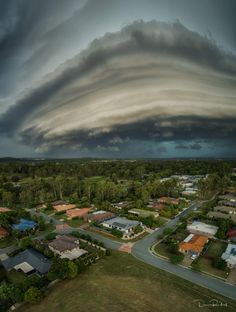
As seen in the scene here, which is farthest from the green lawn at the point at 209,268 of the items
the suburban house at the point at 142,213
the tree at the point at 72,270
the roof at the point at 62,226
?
the roof at the point at 62,226

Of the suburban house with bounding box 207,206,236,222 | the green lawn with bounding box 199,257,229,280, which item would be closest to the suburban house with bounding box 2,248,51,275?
the green lawn with bounding box 199,257,229,280

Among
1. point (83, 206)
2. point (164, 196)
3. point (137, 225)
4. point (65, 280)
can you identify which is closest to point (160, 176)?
point (164, 196)

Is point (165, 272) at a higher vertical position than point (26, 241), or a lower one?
lower

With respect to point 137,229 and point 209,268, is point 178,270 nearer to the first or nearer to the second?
point 209,268

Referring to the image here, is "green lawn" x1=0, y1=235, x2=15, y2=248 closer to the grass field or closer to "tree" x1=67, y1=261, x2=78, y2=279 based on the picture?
"tree" x1=67, y1=261, x2=78, y2=279

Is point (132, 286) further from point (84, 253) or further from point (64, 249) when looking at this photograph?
point (64, 249)

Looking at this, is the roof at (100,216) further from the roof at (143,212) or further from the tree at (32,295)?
the tree at (32,295)

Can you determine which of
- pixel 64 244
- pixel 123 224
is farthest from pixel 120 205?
pixel 64 244
